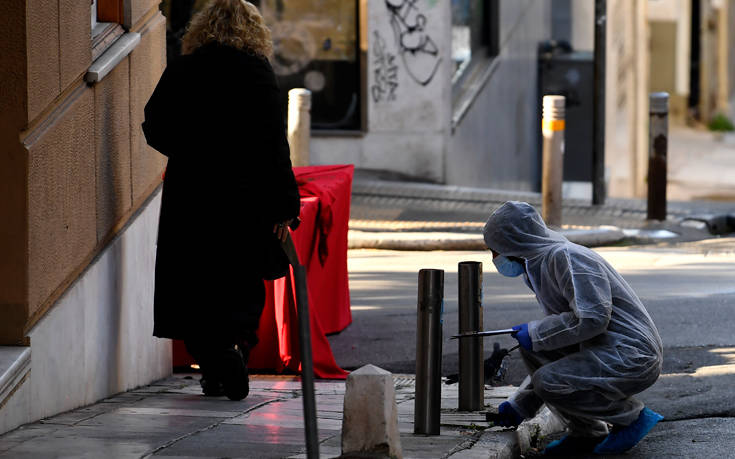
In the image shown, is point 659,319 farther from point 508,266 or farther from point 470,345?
point 508,266

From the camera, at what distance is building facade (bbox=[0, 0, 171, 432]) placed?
4.86m

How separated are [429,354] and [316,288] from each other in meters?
2.51

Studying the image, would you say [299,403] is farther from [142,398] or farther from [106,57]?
[106,57]

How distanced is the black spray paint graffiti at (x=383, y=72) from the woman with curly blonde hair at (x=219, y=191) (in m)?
9.93

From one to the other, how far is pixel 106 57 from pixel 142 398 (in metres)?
1.48

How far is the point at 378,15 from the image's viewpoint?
15.6 meters

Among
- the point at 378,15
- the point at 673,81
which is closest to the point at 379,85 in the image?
the point at 378,15

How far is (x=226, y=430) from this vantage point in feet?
16.6

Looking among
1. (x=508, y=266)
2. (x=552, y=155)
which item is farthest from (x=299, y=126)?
(x=508, y=266)

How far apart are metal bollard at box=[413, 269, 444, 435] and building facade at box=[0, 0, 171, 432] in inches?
54.4

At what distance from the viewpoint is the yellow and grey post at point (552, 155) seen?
40.5 ft

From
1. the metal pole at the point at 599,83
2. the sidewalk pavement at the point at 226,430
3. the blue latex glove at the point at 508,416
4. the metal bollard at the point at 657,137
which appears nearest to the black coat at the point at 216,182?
the sidewalk pavement at the point at 226,430

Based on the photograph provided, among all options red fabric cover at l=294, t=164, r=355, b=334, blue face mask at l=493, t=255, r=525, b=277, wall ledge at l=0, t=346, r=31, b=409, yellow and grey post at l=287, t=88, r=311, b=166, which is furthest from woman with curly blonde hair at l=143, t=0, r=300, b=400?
yellow and grey post at l=287, t=88, r=311, b=166

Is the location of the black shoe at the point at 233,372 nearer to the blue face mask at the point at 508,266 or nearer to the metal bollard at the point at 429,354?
the metal bollard at the point at 429,354
